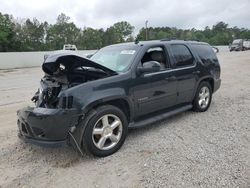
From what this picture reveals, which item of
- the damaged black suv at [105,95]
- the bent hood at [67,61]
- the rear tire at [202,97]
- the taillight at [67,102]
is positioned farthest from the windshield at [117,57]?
the rear tire at [202,97]

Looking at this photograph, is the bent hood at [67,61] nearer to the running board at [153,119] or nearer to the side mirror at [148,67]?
the side mirror at [148,67]

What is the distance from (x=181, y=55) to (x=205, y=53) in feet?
3.58

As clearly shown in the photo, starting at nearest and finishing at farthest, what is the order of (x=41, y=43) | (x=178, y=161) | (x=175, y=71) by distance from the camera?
1. (x=178, y=161)
2. (x=175, y=71)
3. (x=41, y=43)

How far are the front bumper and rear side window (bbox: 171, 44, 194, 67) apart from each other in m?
2.70

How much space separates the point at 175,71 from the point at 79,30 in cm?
5710

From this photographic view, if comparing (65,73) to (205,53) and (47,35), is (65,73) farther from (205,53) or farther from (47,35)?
(47,35)

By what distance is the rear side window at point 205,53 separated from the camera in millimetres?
6411

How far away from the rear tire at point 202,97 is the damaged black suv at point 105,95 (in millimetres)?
502

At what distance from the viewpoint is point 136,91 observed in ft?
15.3

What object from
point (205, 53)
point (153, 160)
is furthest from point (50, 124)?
point (205, 53)

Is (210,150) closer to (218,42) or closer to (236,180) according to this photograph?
(236,180)

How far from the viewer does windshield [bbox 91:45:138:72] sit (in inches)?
192

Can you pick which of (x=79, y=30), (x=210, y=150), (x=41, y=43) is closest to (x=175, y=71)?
(x=210, y=150)

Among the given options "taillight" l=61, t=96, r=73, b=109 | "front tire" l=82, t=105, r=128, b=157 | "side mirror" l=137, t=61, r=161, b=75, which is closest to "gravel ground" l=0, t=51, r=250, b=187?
"front tire" l=82, t=105, r=128, b=157
